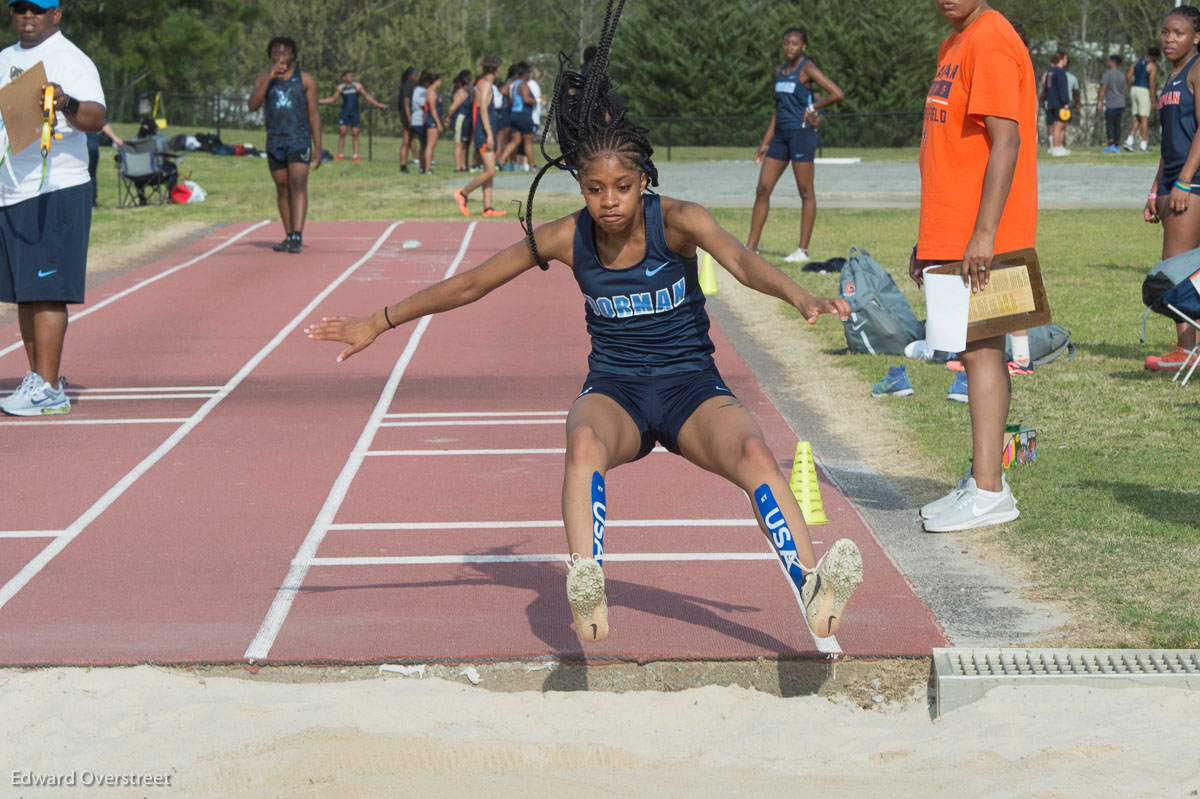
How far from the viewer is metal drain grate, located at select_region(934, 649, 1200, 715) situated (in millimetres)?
4305

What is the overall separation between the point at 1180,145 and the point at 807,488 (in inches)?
182

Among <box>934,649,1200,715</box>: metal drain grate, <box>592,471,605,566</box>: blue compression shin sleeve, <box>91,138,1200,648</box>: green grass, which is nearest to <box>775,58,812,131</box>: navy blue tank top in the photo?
<box>91,138,1200,648</box>: green grass

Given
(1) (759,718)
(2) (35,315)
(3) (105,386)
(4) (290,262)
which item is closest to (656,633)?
(1) (759,718)

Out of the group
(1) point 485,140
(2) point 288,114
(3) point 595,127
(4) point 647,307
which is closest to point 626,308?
(4) point 647,307

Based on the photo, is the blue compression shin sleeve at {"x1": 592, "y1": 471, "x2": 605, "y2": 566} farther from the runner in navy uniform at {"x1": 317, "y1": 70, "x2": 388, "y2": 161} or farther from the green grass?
the runner in navy uniform at {"x1": 317, "y1": 70, "x2": 388, "y2": 161}

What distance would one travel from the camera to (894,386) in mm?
8922

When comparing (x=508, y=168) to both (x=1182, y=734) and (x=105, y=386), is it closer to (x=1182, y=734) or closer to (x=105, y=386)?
(x=105, y=386)

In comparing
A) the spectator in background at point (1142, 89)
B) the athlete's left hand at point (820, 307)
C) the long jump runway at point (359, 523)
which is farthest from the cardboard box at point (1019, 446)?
the spectator in background at point (1142, 89)

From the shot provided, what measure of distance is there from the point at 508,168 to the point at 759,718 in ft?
85.1

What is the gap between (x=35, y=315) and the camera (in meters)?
8.38

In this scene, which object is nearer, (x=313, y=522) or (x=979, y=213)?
(x=979, y=213)

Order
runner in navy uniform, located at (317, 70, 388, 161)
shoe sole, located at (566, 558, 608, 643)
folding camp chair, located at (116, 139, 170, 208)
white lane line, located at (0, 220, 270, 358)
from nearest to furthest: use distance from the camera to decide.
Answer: shoe sole, located at (566, 558, 608, 643) < white lane line, located at (0, 220, 270, 358) < folding camp chair, located at (116, 139, 170, 208) < runner in navy uniform, located at (317, 70, 388, 161)

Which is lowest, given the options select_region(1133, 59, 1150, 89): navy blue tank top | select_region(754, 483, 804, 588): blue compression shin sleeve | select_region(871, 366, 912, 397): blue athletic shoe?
select_region(871, 366, 912, 397): blue athletic shoe

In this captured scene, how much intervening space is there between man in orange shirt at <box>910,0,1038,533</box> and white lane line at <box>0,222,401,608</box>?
3.58 m
